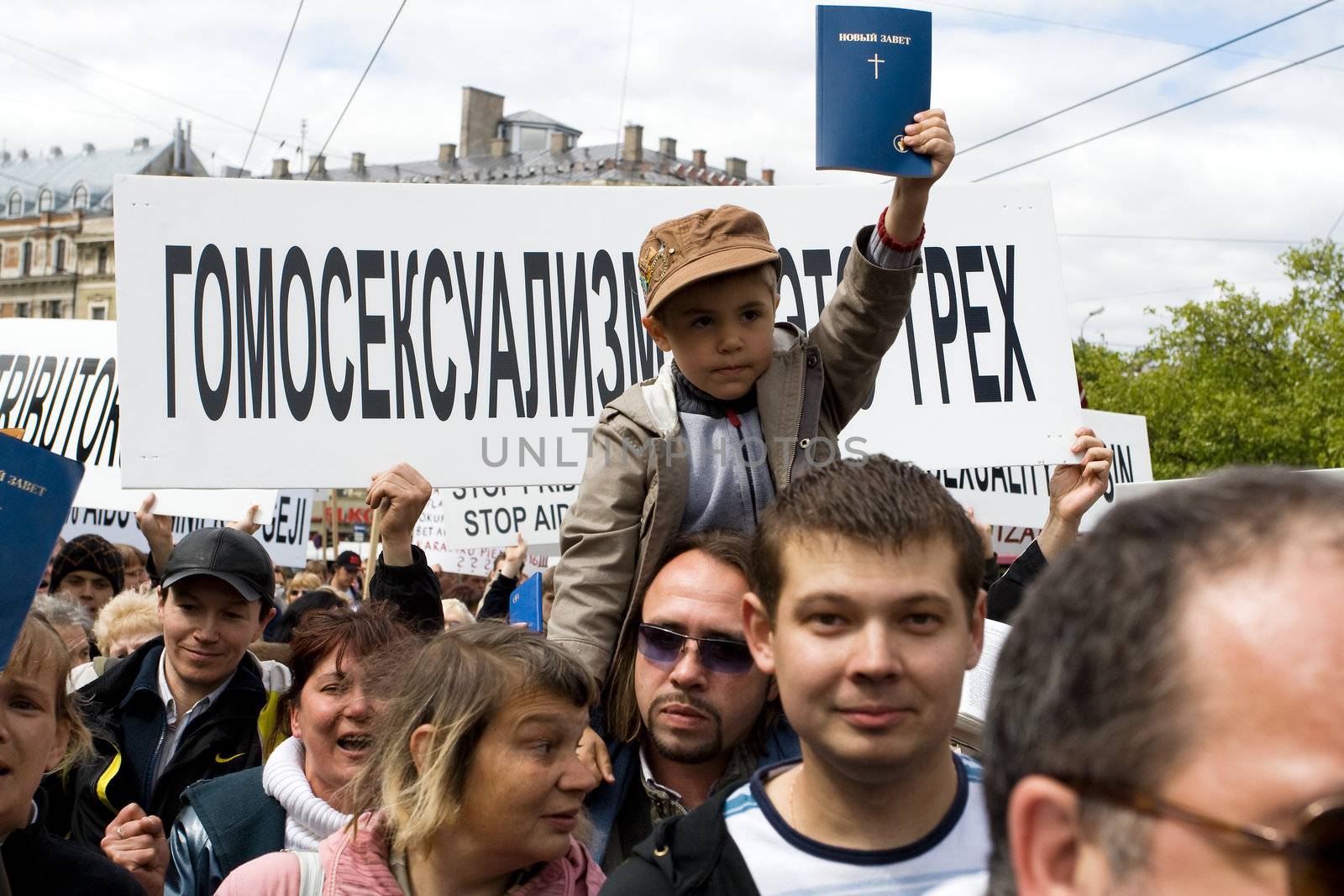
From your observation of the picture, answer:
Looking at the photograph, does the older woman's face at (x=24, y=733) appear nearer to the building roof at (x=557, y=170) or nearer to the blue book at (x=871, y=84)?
the blue book at (x=871, y=84)

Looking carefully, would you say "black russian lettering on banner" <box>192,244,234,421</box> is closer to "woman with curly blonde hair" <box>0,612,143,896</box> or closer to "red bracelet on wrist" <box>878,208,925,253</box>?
"woman with curly blonde hair" <box>0,612,143,896</box>

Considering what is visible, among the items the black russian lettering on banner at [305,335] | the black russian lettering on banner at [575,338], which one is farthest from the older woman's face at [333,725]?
the black russian lettering on banner at [575,338]

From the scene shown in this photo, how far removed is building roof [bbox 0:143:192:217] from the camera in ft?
297

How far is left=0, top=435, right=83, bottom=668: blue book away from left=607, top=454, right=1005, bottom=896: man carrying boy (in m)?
1.14

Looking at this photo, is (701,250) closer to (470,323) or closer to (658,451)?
(658,451)

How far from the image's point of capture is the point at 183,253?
4422mm

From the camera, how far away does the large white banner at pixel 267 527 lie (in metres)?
9.99

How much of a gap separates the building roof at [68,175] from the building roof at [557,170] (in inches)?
523

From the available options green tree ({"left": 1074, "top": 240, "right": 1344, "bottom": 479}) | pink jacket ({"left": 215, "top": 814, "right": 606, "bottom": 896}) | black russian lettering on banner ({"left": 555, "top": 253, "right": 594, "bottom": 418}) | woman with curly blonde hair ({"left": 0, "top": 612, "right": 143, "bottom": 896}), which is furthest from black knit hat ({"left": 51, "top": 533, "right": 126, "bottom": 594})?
green tree ({"left": 1074, "top": 240, "right": 1344, "bottom": 479})

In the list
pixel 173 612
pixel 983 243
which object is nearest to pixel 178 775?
pixel 173 612

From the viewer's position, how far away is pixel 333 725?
3.49 metres

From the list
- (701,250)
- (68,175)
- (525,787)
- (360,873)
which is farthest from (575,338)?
(68,175)

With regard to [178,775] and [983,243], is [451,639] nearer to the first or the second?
[178,775]

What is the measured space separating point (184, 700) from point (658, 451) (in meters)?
1.81
